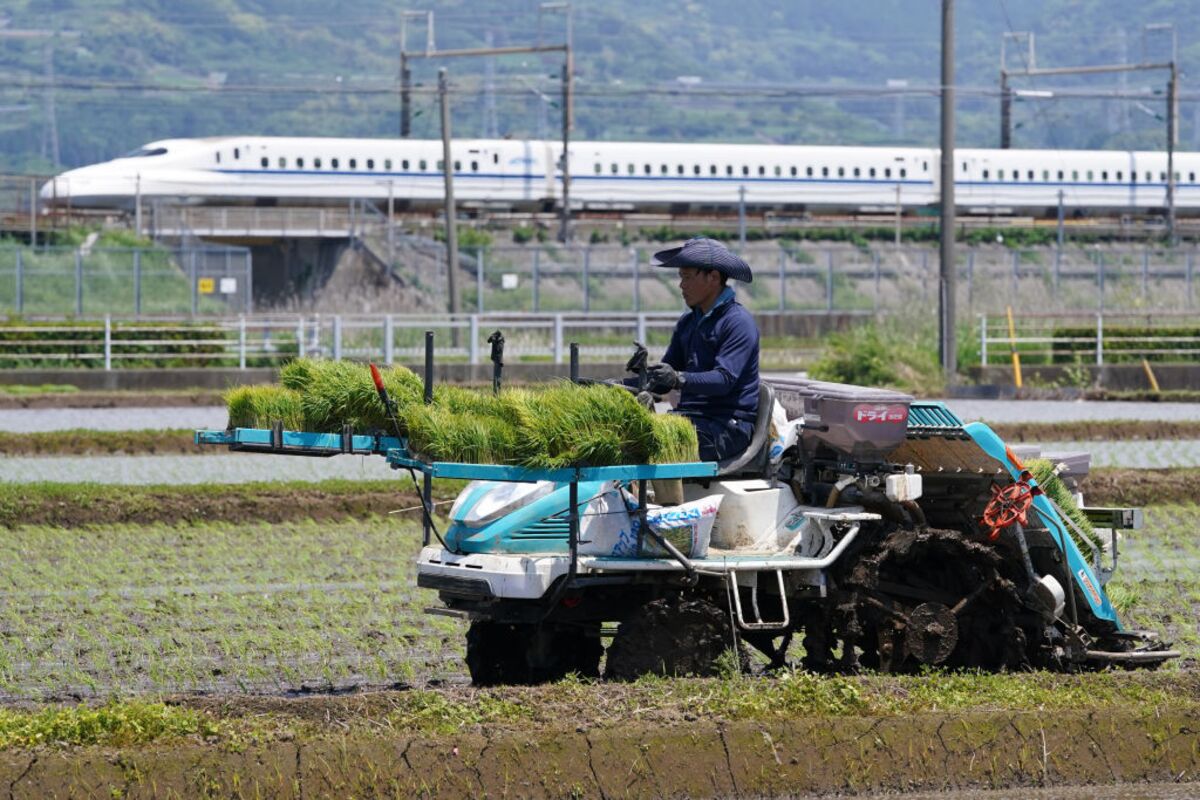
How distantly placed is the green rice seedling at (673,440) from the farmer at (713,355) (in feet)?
0.62

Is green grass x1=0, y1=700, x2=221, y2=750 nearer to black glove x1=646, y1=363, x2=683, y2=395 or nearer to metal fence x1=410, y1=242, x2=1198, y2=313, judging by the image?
black glove x1=646, y1=363, x2=683, y2=395

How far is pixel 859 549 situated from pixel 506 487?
1.52 meters

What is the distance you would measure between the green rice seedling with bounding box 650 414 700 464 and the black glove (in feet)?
0.42

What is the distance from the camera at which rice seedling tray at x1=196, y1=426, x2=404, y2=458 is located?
26.8ft

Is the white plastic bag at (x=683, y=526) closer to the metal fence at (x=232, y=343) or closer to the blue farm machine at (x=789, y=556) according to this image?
the blue farm machine at (x=789, y=556)

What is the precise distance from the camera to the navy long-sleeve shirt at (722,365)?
8344 millimetres

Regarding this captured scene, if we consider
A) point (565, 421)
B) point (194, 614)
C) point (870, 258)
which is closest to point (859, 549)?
point (565, 421)

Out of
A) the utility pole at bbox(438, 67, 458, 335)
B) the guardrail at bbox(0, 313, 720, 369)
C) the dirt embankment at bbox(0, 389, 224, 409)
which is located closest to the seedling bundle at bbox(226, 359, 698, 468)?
the dirt embankment at bbox(0, 389, 224, 409)

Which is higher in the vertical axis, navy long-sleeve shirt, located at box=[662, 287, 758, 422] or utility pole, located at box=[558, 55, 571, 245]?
utility pole, located at box=[558, 55, 571, 245]

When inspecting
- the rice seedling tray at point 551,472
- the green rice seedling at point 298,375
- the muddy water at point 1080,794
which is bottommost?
the muddy water at point 1080,794

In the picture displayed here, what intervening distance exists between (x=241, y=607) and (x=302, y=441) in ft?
10.7

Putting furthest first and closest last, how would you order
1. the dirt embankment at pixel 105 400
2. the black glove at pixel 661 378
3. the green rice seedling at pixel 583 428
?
1. the dirt embankment at pixel 105 400
2. the black glove at pixel 661 378
3. the green rice seedling at pixel 583 428

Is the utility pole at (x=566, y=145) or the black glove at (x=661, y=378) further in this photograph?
the utility pole at (x=566, y=145)

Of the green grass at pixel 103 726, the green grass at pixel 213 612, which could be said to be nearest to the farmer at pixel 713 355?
the green grass at pixel 213 612
